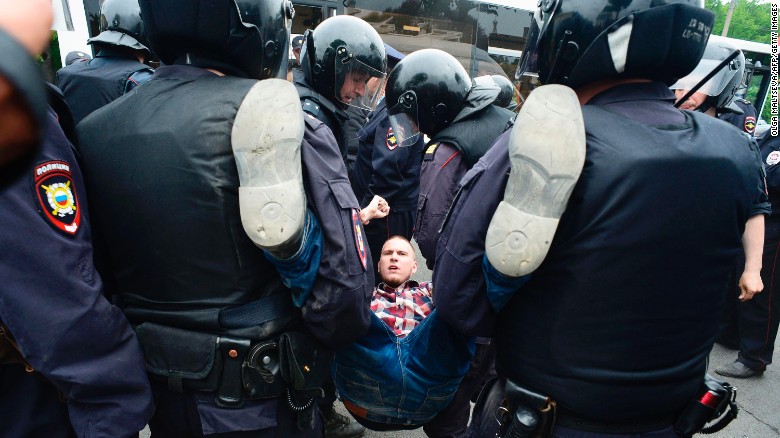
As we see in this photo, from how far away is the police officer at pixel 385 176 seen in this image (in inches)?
138

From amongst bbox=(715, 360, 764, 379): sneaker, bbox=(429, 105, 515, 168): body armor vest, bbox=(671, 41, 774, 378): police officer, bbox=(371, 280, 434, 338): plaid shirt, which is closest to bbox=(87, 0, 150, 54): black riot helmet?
bbox=(429, 105, 515, 168): body armor vest

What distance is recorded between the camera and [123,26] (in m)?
3.40

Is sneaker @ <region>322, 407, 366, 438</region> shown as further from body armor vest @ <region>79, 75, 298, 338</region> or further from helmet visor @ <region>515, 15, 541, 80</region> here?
helmet visor @ <region>515, 15, 541, 80</region>

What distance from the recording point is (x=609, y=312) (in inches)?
47.6

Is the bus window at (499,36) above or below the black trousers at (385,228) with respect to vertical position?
above

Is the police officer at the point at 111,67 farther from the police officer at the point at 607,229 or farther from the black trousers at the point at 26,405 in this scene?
the police officer at the point at 607,229

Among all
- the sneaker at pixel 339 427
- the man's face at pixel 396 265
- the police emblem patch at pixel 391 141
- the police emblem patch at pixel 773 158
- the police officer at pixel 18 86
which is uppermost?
the police officer at pixel 18 86

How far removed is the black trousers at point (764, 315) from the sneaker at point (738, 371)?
3cm

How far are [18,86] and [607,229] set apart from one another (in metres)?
1.14

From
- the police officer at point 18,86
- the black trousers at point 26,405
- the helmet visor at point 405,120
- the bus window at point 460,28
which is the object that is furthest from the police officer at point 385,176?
the bus window at point 460,28

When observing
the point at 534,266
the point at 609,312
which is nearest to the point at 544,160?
the point at 534,266

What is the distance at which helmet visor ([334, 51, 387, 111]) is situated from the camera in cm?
285

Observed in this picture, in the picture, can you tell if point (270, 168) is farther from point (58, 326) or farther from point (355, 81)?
point (355, 81)

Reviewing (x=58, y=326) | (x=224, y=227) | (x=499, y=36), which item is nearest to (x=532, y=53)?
(x=224, y=227)
